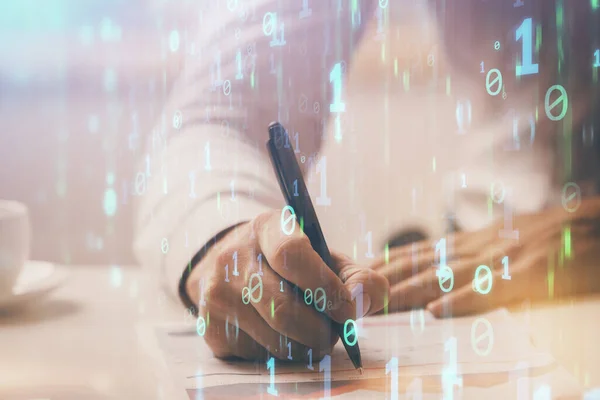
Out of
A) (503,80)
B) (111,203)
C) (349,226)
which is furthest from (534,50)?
(111,203)

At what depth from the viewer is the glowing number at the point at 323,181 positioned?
288 mm

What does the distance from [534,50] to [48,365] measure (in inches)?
11.9

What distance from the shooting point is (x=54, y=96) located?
1.07 ft

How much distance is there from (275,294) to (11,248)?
6.0 inches

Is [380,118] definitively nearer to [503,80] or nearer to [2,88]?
[503,80]

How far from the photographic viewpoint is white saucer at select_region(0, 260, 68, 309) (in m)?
0.32

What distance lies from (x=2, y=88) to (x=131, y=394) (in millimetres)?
188

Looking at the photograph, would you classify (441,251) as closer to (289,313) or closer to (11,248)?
(289,313)

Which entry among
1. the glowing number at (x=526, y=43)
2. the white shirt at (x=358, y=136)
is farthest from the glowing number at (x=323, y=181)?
the glowing number at (x=526, y=43)

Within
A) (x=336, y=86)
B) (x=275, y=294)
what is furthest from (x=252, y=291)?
(x=336, y=86)

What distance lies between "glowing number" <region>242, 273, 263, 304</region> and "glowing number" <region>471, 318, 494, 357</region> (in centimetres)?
11

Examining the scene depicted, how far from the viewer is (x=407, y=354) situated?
28 cm

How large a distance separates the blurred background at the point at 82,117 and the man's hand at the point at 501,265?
153 mm

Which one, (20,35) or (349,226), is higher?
(20,35)
